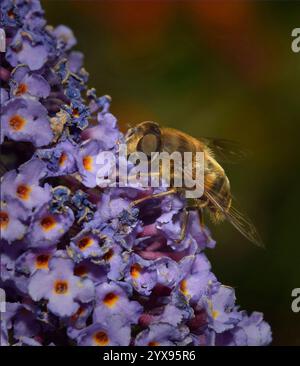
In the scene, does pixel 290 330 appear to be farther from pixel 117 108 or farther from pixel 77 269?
pixel 77 269

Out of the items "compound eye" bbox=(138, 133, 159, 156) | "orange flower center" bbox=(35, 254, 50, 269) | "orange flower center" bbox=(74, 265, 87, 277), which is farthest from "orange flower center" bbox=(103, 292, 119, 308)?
"compound eye" bbox=(138, 133, 159, 156)

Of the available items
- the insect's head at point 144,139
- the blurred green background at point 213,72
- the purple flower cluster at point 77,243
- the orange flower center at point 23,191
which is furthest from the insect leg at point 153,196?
the blurred green background at point 213,72

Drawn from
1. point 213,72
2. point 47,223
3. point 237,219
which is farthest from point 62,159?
point 213,72

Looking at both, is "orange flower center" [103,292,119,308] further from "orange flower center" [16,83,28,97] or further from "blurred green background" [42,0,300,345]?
"blurred green background" [42,0,300,345]

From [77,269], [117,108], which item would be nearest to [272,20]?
[117,108]

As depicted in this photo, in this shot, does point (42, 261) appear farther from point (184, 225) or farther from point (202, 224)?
point (202, 224)

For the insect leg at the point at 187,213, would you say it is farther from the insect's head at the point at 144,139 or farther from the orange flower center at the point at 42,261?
the orange flower center at the point at 42,261
